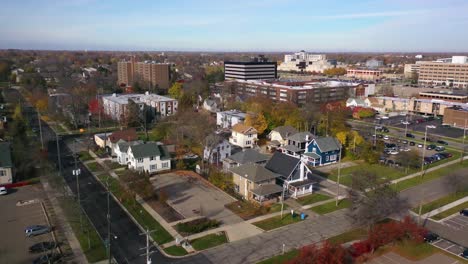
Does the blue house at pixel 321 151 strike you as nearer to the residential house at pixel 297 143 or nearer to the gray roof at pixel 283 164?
the residential house at pixel 297 143

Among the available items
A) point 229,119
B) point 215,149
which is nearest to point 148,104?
point 229,119

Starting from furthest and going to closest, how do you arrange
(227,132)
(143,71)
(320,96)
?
(143,71), (320,96), (227,132)

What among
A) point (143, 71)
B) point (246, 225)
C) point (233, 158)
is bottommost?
point (246, 225)

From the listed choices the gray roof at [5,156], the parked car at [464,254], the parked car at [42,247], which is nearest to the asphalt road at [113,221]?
the parked car at [42,247]

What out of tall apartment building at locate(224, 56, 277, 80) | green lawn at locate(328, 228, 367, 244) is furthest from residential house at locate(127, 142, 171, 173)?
tall apartment building at locate(224, 56, 277, 80)

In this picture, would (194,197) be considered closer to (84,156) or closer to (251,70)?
(84,156)

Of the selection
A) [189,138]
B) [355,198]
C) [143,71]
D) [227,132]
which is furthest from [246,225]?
[143,71]

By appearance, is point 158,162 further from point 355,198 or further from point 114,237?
point 355,198
